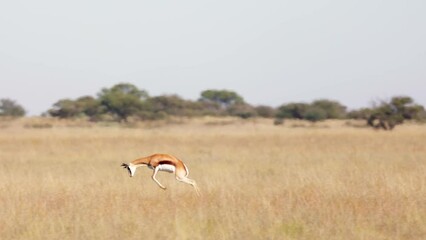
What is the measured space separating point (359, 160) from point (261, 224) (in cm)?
956

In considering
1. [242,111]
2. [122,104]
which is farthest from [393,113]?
[242,111]

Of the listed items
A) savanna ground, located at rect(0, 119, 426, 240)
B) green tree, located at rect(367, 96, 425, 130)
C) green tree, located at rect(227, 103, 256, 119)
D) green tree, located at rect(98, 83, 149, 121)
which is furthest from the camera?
green tree, located at rect(227, 103, 256, 119)

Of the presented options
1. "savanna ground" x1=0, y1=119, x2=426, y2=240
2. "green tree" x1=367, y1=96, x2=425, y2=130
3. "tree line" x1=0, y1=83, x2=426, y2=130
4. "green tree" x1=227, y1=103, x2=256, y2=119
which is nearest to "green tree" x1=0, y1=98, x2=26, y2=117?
"tree line" x1=0, y1=83, x2=426, y2=130

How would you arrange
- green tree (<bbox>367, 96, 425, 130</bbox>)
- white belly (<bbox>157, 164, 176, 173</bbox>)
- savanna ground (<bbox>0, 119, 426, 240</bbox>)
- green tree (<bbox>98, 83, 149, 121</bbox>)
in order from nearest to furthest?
A: savanna ground (<bbox>0, 119, 426, 240</bbox>)
white belly (<bbox>157, 164, 176, 173</bbox>)
green tree (<bbox>367, 96, 425, 130</bbox>)
green tree (<bbox>98, 83, 149, 121</bbox>)

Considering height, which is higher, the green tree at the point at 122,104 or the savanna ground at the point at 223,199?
the green tree at the point at 122,104

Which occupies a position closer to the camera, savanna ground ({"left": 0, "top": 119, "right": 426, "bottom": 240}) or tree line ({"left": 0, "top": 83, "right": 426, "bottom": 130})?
savanna ground ({"left": 0, "top": 119, "right": 426, "bottom": 240})

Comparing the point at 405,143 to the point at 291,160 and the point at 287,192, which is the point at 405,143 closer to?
the point at 291,160

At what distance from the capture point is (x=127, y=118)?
5578cm

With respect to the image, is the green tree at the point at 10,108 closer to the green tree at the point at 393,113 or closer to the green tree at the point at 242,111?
the green tree at the point at 242,111

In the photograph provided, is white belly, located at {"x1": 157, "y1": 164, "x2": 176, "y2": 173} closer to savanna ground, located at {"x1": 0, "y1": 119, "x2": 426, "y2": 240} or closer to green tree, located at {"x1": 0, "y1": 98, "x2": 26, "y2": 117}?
savanna ground, located at {"x1": 0, "y1": 119, "x2": 426, "y2": 240}

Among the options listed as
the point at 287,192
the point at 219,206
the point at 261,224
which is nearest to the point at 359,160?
the point at 287,192

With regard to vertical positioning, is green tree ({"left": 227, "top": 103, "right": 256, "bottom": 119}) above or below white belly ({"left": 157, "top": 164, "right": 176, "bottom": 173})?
above

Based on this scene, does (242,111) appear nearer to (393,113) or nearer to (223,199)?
(393,113)

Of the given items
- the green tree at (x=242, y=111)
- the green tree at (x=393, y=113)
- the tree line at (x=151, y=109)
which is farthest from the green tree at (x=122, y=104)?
the green tree at (x=393, y=113)
